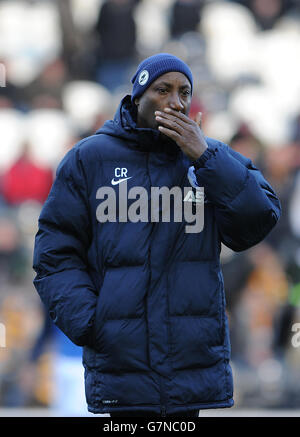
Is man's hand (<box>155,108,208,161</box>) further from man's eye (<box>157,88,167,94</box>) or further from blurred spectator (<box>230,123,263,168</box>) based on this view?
blurred spectator (<box>230,123,263,168</box>)

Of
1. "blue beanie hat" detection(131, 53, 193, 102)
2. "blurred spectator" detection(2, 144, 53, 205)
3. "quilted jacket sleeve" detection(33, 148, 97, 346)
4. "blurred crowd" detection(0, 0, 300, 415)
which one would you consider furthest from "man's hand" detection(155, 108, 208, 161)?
"blurred spectator" detection(2, 144, 53, 205)

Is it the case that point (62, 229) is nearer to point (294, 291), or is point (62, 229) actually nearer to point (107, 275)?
point (107, 275)

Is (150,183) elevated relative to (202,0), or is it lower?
lower

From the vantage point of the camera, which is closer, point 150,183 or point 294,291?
point 150,183

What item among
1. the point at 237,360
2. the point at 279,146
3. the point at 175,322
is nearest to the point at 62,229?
the point at 175,322

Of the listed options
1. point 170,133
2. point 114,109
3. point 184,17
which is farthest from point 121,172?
point 184,17

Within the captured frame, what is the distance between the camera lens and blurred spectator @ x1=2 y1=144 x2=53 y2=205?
21.8 feet

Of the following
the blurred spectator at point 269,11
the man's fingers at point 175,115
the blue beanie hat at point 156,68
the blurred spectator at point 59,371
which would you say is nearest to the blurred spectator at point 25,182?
the blurred spectator at point 59,371

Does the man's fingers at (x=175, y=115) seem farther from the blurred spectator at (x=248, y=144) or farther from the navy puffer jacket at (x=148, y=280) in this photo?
the blurred spectator at (x=248, y=144)

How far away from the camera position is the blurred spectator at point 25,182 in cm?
664

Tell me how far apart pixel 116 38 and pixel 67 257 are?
5.22 meters

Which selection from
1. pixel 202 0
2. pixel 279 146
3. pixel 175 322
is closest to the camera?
pixel 175 322

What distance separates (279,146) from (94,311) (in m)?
4.57
